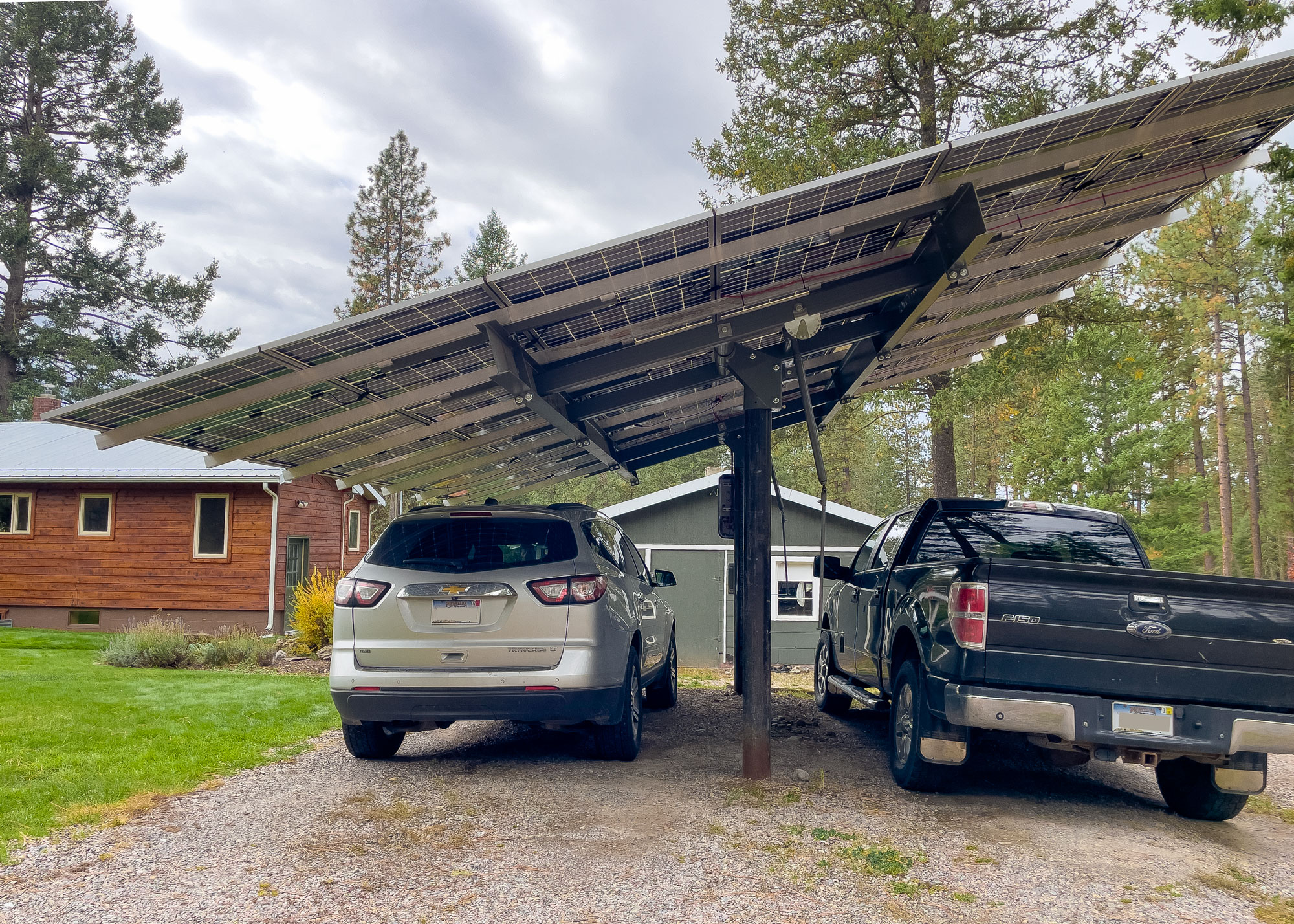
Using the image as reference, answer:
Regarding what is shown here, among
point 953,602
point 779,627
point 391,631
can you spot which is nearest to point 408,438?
point 391,631

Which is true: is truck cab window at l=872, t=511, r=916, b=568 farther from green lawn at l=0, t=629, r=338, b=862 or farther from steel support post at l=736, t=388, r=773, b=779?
green lawn at l=0, t=629, r=338, b=862

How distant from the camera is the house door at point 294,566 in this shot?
69.4 ft

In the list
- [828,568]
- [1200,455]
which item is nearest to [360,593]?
[828,568]

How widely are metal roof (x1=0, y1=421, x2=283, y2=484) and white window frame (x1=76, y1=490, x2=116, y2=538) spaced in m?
0.58

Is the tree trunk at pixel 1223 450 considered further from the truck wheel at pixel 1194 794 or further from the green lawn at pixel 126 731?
the green lawn at pixel 126 731

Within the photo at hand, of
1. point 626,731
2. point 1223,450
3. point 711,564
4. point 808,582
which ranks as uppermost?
point 1223,450

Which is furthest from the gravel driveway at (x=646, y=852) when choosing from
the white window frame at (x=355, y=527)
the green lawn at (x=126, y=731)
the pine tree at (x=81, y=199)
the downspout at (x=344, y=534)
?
the pine tree at (x=81, y=199)

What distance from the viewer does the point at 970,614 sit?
5.31m

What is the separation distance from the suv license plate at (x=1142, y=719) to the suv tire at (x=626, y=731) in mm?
3079

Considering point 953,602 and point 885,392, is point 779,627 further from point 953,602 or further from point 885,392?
point 953,602

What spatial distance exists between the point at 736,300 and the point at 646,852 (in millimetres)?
3662

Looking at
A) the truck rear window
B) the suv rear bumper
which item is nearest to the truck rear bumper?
the truck rear window

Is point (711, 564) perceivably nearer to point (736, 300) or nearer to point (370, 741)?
point (370, 741)

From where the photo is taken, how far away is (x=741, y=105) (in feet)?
62.4
